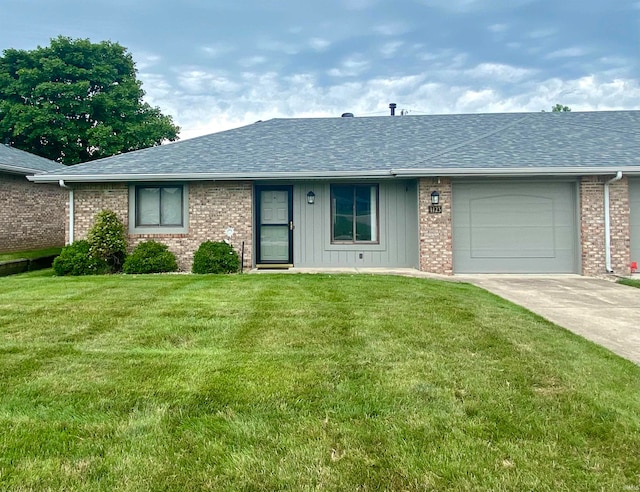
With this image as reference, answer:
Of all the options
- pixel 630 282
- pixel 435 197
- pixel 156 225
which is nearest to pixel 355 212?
pixel 435 197

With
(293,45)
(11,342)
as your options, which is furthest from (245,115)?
(11,342)

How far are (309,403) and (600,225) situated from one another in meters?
9.18

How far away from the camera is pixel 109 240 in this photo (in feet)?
31.7

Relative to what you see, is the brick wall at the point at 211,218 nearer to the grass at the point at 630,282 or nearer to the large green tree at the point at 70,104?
the grass at the point at 630,282

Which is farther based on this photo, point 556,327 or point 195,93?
point 195,93

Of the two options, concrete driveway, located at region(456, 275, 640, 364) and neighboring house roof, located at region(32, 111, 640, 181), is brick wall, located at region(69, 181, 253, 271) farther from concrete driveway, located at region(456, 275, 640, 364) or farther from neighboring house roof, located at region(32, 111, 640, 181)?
concrete driveway, located at region(456, 275, 640, 364)

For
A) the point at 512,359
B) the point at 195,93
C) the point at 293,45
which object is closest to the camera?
the point at 512,359

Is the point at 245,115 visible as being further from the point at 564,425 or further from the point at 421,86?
the point at 564,425

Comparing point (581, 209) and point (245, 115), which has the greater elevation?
point (245, 115)

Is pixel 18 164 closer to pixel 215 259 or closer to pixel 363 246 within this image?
pixel 215 259

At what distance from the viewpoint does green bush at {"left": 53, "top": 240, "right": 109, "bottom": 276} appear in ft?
30.7

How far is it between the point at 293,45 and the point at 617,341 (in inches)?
625

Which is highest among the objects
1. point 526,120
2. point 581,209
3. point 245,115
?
A: point 245,115

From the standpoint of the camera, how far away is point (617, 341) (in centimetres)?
427
